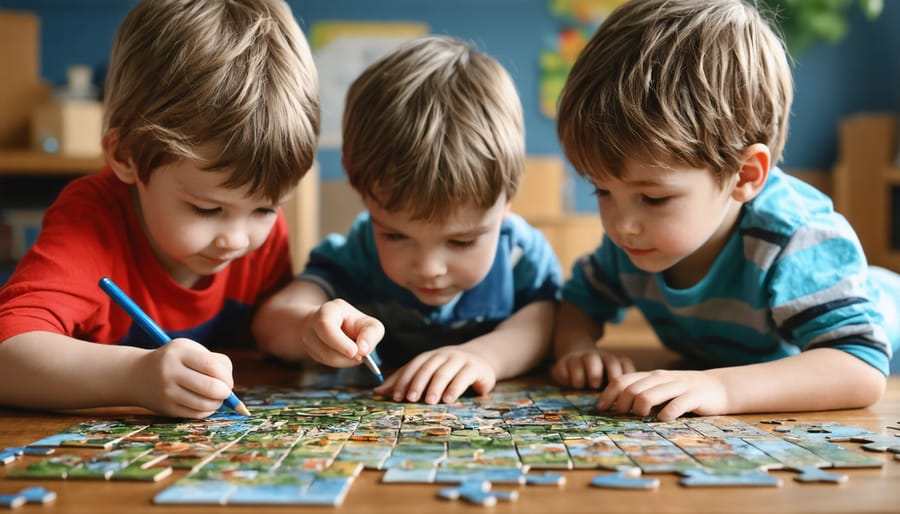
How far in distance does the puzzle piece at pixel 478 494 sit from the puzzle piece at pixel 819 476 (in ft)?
0.71

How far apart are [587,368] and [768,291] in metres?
0.26

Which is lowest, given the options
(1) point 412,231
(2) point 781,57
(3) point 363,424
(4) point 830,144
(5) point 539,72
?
(3) point 363,424

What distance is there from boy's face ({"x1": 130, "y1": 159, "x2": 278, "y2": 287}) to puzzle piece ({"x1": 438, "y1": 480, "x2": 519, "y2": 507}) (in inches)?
21.2

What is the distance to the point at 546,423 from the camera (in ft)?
2.64

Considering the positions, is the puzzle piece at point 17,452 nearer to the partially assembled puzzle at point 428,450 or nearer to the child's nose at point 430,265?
the partially assembled puzzle at point 428,450

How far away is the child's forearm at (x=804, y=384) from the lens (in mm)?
881

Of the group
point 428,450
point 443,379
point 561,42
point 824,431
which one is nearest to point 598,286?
point 443,379

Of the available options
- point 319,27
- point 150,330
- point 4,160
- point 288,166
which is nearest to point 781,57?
point 288,166

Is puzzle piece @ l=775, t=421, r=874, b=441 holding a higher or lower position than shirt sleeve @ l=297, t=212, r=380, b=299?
lower

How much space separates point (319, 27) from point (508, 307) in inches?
150

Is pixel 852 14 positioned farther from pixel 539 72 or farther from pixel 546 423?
pixel 546 423

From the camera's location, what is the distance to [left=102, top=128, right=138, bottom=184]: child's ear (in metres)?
1.04

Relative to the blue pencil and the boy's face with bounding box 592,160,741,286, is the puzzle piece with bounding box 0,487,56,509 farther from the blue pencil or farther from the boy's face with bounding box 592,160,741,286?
the boy's face with bounding box 592,160,741,286

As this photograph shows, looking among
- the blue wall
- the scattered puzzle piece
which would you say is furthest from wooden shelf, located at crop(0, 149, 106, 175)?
the scattered puzzle piece
